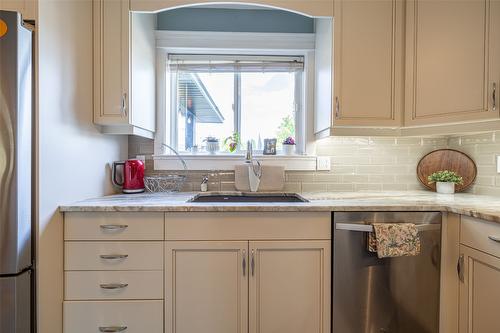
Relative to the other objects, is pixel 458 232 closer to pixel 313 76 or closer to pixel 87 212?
pixel 313 76

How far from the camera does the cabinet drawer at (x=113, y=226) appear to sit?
1411mm

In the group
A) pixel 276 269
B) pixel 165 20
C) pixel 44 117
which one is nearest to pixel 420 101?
pixel 276 269

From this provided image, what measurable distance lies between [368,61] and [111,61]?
1.54 meters

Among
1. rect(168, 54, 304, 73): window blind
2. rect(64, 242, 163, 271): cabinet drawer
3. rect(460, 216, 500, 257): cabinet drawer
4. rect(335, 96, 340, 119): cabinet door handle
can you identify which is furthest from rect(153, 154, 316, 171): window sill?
rect(460, 216, 500, 257): cabinet drawer

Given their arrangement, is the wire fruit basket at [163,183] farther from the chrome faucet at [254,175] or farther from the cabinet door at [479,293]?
the cabinet door at [479,293]

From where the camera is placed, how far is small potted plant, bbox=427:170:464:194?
1928mm

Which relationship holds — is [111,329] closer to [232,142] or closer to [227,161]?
[227,161]

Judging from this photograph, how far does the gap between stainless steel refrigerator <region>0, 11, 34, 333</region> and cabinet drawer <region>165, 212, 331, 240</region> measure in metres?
0.61

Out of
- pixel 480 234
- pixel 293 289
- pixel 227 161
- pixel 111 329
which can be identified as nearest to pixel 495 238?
pixel 480 234

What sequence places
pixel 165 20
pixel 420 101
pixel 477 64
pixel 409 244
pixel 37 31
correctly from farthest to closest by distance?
pixel 165 20 < pixel 420 101 < pixel 477 64 < pixel 409 244 < pixel 37 31

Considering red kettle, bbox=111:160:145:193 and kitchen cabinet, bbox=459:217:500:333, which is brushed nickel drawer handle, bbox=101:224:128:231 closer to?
red kettle, bbox=111:160:145:193

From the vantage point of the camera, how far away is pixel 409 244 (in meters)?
1.40

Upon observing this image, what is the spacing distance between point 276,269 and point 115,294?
82cm

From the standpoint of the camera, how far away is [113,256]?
1409 millimetres
